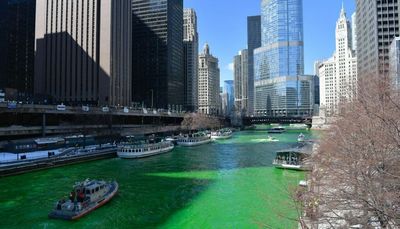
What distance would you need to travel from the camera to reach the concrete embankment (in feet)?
162

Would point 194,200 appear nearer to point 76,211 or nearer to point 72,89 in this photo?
point 76,211

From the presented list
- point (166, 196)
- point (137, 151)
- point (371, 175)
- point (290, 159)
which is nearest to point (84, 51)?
point (137, 151)

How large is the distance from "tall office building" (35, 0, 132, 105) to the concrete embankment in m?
96.4

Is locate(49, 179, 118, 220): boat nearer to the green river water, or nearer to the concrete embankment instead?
the green river water

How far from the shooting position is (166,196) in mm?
38625

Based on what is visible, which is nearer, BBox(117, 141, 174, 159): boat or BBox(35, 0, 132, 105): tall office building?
BBox(117, 141, 174, 159): boat

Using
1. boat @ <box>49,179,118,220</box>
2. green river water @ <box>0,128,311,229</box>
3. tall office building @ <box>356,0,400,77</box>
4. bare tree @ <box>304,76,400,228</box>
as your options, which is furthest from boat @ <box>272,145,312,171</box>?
tall office building @ <box>356,0,400,77</box>

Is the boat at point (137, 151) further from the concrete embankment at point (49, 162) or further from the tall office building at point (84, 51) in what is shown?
the tall office building at point (84, 51)

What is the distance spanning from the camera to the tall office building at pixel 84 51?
16300cm

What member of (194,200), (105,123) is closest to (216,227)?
(194,200)

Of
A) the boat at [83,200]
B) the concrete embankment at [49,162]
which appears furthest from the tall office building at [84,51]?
the boat at [83,200]

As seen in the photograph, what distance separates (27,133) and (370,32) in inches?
5939

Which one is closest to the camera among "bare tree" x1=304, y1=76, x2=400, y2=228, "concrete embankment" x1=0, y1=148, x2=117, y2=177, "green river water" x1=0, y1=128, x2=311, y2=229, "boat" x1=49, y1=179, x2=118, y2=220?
"bare tree" x1=304, y1=76, x2=400, y2=228

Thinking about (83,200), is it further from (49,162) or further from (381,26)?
(381,26)
